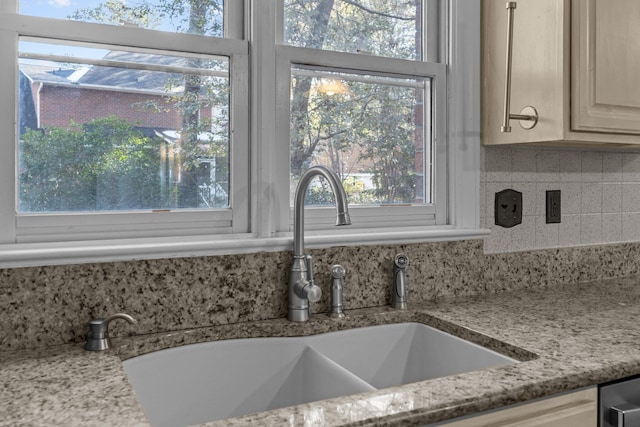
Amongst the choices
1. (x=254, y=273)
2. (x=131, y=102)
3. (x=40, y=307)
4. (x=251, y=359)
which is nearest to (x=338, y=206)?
(x=254, y=273)

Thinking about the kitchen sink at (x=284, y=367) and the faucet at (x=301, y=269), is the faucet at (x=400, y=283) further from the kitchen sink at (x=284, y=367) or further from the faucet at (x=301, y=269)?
the faucet at (x=301, y=269)

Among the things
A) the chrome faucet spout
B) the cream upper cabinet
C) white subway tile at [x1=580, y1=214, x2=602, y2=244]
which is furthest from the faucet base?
white subway tile at [x1=580, y1=214, x2=602, y2=244]

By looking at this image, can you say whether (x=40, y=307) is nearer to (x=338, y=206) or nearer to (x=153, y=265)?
(x=153, y=265)

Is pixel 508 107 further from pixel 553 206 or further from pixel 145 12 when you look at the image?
pixel 145 12

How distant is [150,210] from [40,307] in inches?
12.7

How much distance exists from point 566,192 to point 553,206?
0.29 feet

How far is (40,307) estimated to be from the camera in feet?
3.63

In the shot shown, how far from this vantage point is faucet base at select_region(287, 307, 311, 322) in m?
1.31

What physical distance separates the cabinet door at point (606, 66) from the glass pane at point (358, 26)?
1.51 feet

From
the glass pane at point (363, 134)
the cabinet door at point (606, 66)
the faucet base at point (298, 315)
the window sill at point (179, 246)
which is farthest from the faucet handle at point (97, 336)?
the cabinet door at point (606, 66)

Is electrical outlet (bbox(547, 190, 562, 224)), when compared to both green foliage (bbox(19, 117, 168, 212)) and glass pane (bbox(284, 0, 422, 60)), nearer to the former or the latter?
glass pane (bbox(284, 0, 422, 60))

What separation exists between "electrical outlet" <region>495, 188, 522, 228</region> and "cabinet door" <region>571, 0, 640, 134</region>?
0.33m

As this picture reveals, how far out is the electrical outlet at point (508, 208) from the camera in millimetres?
1685

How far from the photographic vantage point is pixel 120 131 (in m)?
1.26
